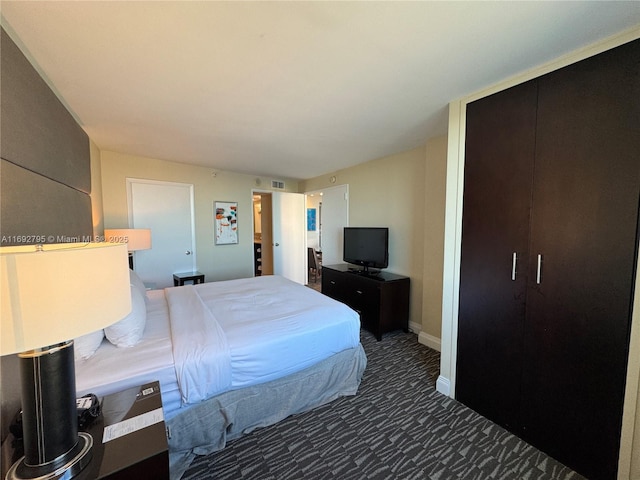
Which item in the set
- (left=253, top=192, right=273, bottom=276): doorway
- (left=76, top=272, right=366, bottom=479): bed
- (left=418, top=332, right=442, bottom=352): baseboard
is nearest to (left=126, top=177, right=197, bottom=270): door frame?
(left=253, top=192, right=273, bottom=276): doorway

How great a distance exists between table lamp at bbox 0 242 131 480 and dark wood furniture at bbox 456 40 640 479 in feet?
7.04

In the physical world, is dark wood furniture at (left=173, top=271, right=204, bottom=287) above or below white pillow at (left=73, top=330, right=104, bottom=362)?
below

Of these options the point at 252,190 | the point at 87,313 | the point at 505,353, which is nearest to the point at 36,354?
the point at 87,313

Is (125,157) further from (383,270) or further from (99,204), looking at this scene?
(383,270)

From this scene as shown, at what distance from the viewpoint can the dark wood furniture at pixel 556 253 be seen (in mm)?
1298

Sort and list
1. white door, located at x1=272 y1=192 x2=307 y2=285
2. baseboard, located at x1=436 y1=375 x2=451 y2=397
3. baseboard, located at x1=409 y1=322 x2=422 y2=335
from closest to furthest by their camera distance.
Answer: baseboard, located at x1=436 y1=375 x2=451 y2=397
baseboard, located at x1=409 y1=322 x2=422 y2=335
white door, located at x1=272 y1=192 x2=307 y2=285

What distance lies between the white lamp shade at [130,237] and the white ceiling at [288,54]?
1203mm

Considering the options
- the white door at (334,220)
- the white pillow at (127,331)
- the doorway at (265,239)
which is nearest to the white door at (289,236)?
the doorway at (265,239)

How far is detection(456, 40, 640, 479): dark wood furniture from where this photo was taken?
130cm

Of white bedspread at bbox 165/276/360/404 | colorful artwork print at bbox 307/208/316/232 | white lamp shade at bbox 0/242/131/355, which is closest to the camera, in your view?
white lamp shade at bbox 0/242/131/355

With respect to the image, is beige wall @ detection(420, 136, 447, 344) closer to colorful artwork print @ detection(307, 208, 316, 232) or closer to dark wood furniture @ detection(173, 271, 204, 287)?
dark wood furniture @ detection(173, 271, 204, 287)

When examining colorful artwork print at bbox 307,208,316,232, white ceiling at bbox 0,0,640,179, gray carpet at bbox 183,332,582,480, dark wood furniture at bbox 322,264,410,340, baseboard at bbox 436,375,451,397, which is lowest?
gray carpet at bbox 183,332,582,480

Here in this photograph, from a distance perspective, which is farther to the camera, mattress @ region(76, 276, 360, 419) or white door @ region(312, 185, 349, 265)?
white door @ region(312, 185, 349, 265)

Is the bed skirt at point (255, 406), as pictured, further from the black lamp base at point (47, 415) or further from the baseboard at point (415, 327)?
the baseboard at point (415, 327)
